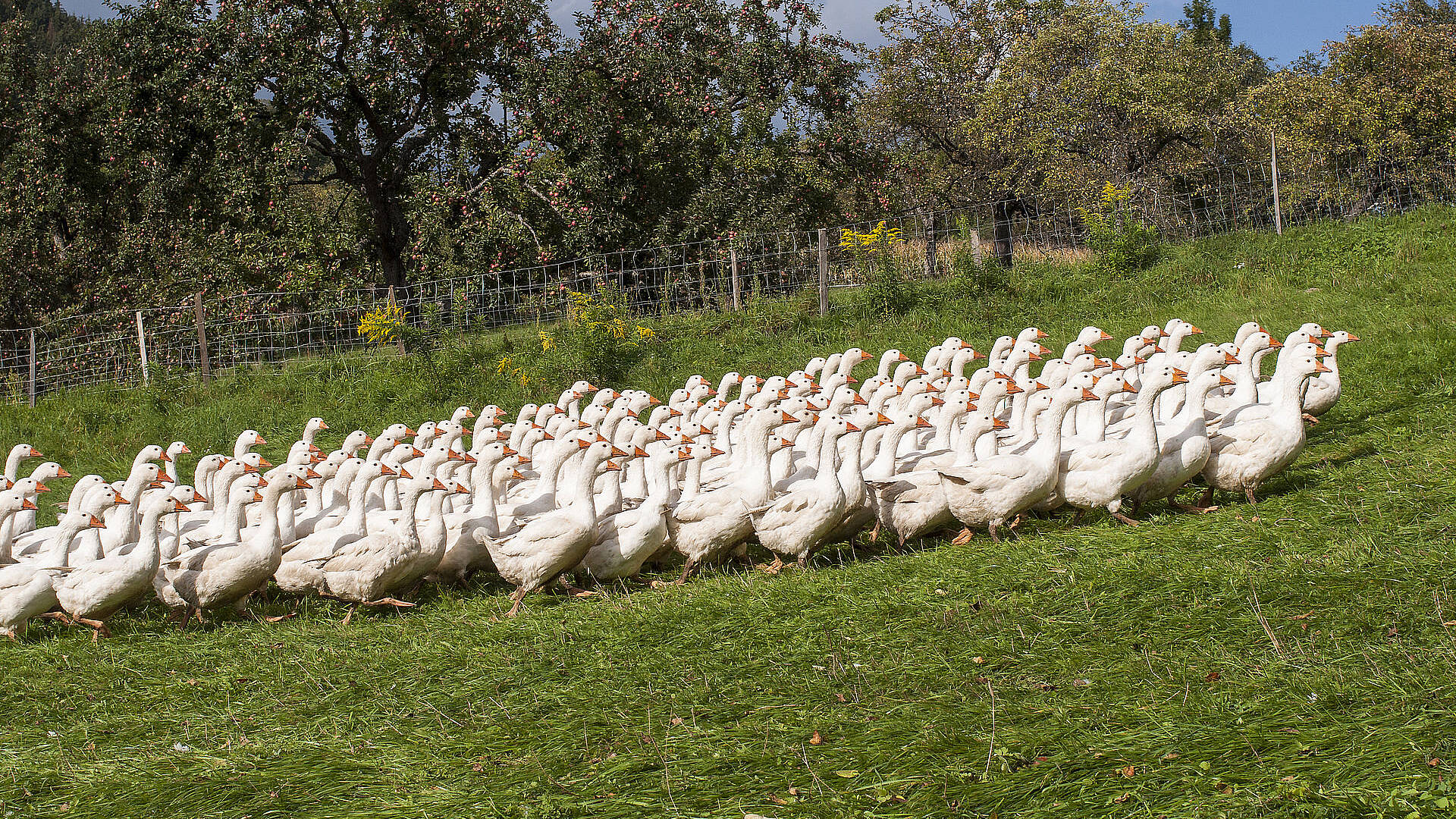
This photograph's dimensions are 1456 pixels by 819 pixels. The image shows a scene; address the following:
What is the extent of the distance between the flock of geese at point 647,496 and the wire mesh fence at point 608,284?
8.25 meters

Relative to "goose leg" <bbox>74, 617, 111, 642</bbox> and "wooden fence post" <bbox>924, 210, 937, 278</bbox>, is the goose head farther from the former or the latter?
"wooden fence post" <bbox>924, 210, 937, 278</bbox>

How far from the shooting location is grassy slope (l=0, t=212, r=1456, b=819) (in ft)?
12.4

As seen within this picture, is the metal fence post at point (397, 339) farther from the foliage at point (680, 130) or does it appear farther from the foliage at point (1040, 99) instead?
the foliage at point (1040, 99)

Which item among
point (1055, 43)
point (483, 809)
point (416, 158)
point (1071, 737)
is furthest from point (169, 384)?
point (1055, 43)

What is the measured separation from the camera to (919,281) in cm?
1762

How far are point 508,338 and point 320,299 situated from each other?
180 inches

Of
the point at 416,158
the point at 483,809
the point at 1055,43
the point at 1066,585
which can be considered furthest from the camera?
the point at 1055,43

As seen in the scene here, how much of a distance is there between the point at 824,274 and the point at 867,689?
41.4 ft

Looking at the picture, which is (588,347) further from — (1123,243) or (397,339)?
(1123,243)

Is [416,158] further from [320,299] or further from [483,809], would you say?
[483,809]

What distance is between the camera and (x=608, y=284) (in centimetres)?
1883

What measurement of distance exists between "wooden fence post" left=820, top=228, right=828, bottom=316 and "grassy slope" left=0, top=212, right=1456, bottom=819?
919 centimetres

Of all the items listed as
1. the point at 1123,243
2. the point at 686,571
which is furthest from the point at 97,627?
the point at 1123,243

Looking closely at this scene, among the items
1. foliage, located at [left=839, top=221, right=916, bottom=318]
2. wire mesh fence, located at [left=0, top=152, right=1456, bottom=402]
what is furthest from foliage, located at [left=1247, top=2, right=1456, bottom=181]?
foliage, located at [left=839, top=221, right=916, bottom=318]
